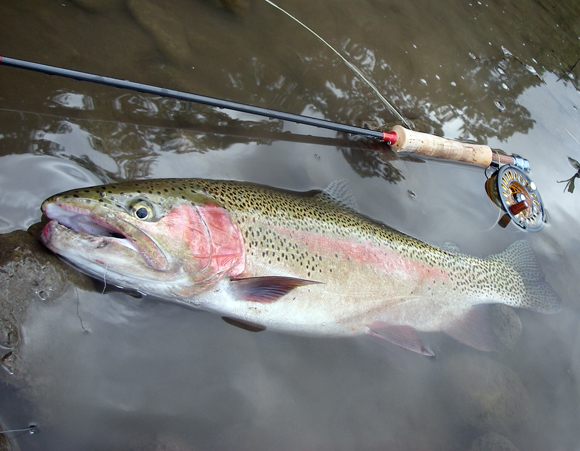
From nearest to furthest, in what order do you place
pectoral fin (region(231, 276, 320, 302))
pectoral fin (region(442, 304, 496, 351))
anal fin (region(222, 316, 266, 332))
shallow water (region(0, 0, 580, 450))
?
shallow water (region(0, 0, 580, 450))
pectoral fin (region(231, 276, 320, 302))
anal fin (region(222, 316, 266, 332))
pectoral fin (region(442, 304, 496, 351))

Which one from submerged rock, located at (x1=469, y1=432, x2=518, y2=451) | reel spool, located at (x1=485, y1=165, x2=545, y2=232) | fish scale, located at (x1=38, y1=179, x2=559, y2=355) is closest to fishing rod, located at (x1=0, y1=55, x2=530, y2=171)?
reel spool, located at (x1=485, y1=165, x2=545, y2=232)

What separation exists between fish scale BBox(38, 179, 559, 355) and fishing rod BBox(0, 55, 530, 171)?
601 mm

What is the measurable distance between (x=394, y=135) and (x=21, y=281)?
3.27 m

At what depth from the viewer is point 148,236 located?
240cm

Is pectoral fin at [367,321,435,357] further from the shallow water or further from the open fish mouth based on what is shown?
the open fish mouth

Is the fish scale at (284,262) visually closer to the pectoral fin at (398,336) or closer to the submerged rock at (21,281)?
the pectoral fin at (398,336)

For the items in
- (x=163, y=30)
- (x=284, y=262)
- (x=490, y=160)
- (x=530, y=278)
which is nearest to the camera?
(x=284, y=262)

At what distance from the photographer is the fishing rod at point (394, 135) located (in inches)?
110

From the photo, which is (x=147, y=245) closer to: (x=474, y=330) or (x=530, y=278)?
(x=474, y=330)

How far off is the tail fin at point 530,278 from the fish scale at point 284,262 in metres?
0.01

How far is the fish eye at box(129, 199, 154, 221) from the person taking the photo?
2402 millimetres

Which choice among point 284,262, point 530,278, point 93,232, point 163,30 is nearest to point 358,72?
point 163,30

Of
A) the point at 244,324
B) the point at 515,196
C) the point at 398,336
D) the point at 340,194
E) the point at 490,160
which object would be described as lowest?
the point at 244,324

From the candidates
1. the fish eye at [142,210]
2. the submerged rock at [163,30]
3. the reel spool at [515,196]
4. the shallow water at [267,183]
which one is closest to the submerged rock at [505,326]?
the shallow water at [267,183]
